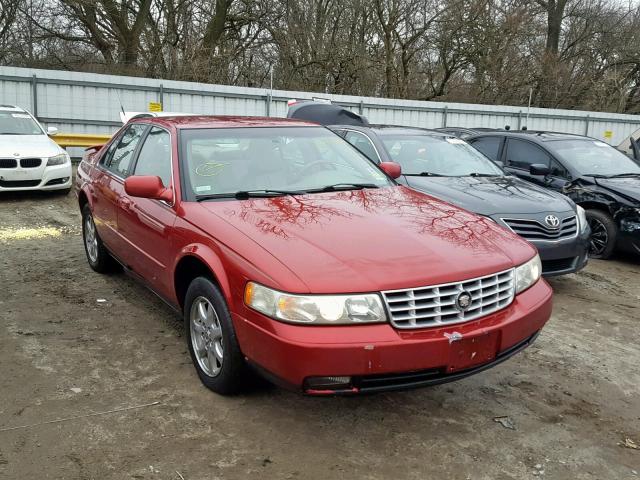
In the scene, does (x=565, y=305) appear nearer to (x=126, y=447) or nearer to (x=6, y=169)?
(x=126, y=447)

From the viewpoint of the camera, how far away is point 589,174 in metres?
7.34

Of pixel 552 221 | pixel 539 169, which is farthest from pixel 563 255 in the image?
pixel 539 169

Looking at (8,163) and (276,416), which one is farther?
(8,163)

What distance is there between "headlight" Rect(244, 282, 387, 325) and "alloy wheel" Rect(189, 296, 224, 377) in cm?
62

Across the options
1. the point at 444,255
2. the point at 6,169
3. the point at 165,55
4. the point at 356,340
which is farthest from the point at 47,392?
the point at 165,55

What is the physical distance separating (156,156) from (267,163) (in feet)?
2.90

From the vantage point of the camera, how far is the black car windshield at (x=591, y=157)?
24.6ft

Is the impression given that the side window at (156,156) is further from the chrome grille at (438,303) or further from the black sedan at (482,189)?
the black sedan at (482,189)

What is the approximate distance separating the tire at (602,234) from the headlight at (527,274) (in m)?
4.11

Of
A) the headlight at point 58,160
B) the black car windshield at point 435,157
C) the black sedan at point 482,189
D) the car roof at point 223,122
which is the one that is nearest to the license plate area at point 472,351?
the car roof at point 223,122

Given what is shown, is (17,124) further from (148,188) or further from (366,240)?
(366,240)

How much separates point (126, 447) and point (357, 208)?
184 cm

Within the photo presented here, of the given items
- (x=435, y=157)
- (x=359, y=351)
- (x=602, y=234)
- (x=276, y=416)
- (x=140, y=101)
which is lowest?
(x=276, y=416)

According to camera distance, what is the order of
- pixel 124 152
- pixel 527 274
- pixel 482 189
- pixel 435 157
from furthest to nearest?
→ 1. pixel 435 157
2. pixel 482 189
3. pixel 124 152
4. pixel 527 274
